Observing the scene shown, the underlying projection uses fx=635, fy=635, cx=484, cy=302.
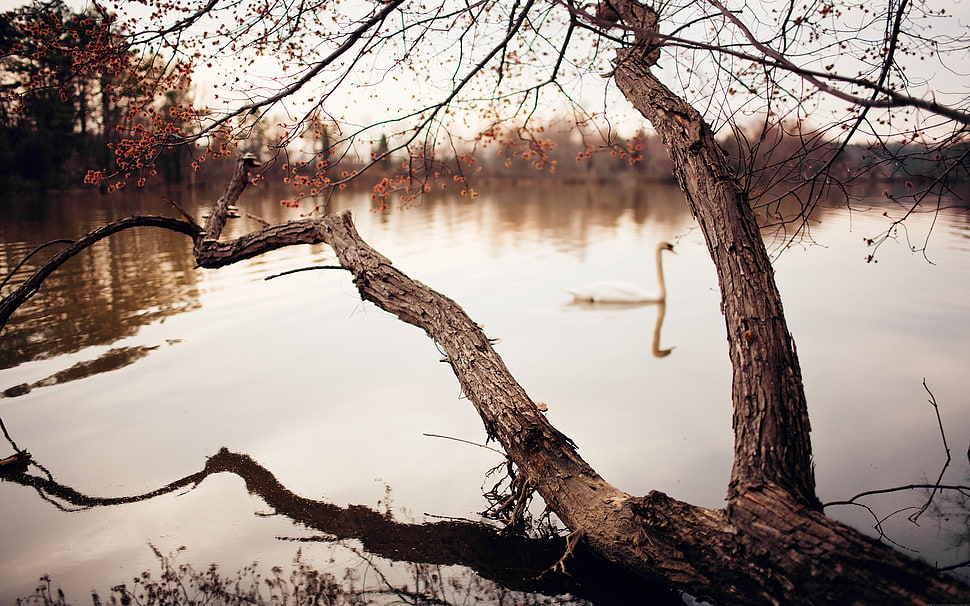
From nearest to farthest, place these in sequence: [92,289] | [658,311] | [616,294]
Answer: [658,311] → [616,294] → [92,289]

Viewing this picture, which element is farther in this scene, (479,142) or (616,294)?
(616,294)

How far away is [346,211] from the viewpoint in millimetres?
4648

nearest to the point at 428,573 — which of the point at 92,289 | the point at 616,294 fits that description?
the point at 616,294

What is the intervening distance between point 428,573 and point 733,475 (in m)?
1.50

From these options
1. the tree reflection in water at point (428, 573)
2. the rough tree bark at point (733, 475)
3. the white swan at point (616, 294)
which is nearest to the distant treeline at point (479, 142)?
Answer: the rough tree bark at point (733, 475)

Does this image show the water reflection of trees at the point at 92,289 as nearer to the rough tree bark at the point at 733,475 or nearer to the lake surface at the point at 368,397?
the lake surface at the point at 368,397

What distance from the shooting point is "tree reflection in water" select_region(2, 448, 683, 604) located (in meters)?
2.90

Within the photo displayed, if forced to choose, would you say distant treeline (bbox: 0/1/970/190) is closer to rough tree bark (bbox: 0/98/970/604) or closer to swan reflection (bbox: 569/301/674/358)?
rough tree bark (bbox: 0/98/970/604)

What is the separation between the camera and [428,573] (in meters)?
3.08

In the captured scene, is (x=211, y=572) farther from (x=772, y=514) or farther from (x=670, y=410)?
(x=670, y=410)

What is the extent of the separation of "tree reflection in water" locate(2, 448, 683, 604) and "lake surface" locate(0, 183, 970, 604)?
0.18 ft

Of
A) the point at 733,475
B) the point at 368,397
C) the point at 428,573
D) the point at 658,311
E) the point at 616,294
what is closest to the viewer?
the point at 733,475

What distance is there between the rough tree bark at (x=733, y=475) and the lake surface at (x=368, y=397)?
1.54 ft

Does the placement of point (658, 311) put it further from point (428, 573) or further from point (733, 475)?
point (428, 573)
